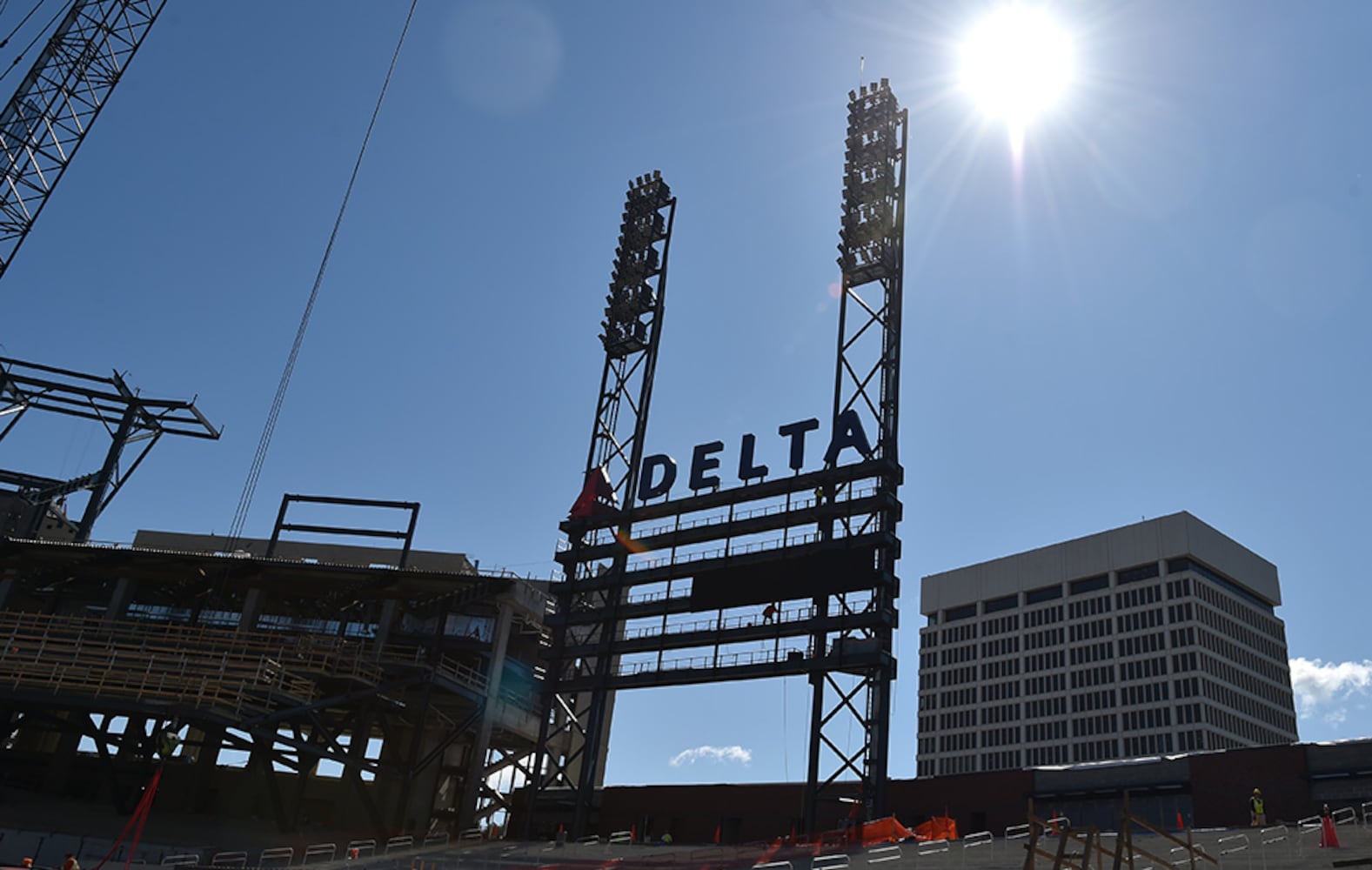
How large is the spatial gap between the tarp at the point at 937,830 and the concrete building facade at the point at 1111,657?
97743mm

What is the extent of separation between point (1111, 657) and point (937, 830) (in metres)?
109

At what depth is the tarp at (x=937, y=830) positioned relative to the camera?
43.4m

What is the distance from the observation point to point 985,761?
151250mm

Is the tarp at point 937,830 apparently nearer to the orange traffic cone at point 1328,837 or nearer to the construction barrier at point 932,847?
the construction barrier at point 932,847

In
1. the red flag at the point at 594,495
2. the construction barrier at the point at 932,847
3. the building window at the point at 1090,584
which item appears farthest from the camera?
the building window at the point at 1090,584

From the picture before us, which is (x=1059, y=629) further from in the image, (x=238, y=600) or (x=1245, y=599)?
(x=238, y=600)

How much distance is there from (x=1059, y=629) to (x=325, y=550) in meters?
102

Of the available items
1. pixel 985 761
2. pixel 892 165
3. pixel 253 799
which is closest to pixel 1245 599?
pixel 985 761

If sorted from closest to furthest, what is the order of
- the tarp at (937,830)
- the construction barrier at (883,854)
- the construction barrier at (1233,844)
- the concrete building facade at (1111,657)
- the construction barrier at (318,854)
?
the construction barrier at (1233,844) → the construction barrier at (883,854) → the tarp at (937,830) → the construction barrier at (318,854) → the concrete building facade at (1111,657)

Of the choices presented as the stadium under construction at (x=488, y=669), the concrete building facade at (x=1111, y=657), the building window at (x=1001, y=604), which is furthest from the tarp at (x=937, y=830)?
the building window at (x=1001, y=604)

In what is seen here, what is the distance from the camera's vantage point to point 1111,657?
143m

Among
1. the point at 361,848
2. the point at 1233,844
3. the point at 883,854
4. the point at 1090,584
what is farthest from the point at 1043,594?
the point at 1233,844

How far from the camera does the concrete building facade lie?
136 metres

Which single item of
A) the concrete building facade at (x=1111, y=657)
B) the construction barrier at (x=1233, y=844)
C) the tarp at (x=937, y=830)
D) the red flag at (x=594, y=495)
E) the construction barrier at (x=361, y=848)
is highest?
the concrete building facade at (x=1111, y=657)
